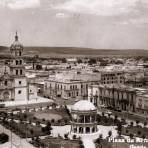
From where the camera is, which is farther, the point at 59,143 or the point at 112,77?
the point at 112,77

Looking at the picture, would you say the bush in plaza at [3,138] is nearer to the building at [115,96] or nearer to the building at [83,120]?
the building at [83,120]

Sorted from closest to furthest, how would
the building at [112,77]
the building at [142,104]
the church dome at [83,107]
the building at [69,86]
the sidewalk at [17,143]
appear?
the sidewalk at [17,143] < the church dome at [83,107] < the building at [142,104] < the building at [69,86] < the building at [112,77]

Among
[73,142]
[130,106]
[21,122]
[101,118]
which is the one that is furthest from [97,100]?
[73,142]

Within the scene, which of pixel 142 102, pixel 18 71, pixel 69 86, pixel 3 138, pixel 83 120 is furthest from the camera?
pixel 69 86

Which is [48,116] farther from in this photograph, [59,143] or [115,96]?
[59,143]

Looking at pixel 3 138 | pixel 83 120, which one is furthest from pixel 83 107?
pixel 3 138

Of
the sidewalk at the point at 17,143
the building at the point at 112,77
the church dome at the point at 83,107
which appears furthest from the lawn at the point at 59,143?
the building at the point at 112,77
